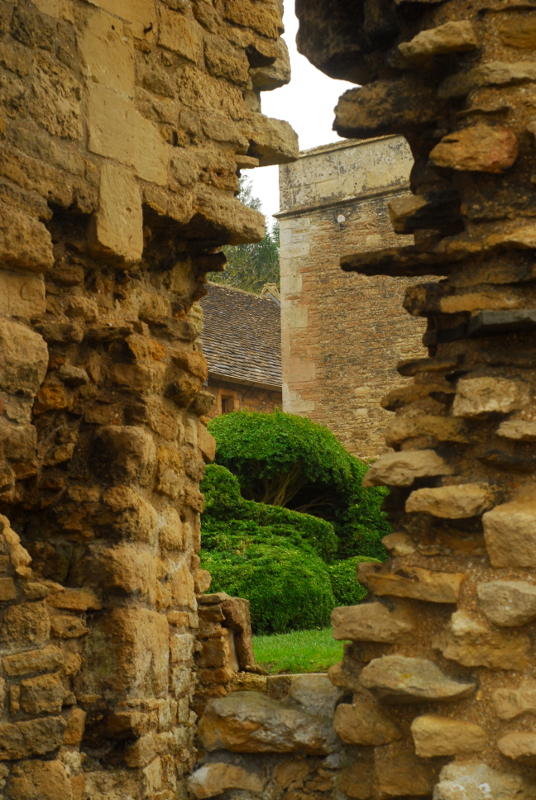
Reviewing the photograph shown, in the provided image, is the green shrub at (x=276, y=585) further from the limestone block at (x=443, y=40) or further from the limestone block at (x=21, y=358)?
the limestone block at (x=443, y=40)

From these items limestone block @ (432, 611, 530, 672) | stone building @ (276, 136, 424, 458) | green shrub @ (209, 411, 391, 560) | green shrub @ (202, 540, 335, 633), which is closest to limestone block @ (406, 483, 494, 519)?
limestone block @ (432, 611, 530, 672)

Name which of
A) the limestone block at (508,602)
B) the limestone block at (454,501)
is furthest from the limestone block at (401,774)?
the limestone block at (454,501)

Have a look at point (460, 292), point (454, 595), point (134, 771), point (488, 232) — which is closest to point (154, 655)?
point (134, 771)

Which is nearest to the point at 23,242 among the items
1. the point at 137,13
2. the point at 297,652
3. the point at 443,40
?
the point at 137,13

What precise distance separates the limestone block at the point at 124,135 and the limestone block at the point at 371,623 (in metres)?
2.01

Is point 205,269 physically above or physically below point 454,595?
above

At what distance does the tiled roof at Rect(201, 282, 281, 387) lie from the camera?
1762 cm

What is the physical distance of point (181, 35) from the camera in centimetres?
417

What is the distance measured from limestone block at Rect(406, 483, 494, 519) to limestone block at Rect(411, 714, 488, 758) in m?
0.68

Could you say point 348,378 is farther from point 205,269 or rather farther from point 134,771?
point 134,771

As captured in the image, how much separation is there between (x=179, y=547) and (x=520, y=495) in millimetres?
1590

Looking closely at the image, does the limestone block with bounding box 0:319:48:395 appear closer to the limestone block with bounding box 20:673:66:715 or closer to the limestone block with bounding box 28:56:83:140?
the limestone block with bounding box 28:56:83:140

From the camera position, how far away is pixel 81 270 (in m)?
3.68

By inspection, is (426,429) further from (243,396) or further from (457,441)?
(243,396)
